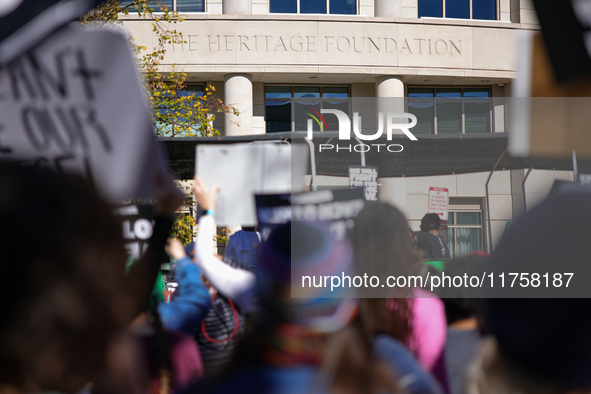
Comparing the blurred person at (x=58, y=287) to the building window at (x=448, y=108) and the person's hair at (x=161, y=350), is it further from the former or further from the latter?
the building window at (x=448, y=108)

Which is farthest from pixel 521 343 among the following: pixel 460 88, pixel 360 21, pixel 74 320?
pixel 460 88

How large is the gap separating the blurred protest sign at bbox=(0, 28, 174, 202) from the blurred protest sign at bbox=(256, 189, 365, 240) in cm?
70

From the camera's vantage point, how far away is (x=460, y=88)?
18.4 m

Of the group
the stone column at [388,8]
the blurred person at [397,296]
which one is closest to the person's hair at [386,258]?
the blurred person at [397,296]

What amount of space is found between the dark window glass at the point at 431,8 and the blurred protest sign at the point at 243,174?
14.7m

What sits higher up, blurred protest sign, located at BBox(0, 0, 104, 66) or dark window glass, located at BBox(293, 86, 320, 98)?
dark window glass, located at BBox(293, 86, 320, 98)

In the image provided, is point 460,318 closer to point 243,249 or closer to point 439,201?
point 243,249

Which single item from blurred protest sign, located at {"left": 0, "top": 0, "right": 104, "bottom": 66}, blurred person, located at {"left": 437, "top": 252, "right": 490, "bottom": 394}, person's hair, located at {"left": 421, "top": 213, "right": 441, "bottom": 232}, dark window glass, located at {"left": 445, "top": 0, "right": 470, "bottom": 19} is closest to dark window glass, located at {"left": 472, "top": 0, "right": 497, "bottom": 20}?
dark window glass, located at {"left": 445, "top": 0, "right": 470, "bottom": 19}

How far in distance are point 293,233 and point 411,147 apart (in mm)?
6084

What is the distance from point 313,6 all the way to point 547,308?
17.6m

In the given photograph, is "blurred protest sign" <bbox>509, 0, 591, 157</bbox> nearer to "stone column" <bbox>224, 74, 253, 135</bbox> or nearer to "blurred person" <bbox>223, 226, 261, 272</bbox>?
"blurred person" <bbox>223, 226, 261, 272</bbox>

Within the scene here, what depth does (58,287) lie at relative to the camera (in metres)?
0.93

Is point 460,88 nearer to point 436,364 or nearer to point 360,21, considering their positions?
point 360,21

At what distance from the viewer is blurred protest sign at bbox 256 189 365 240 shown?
2.79 m
